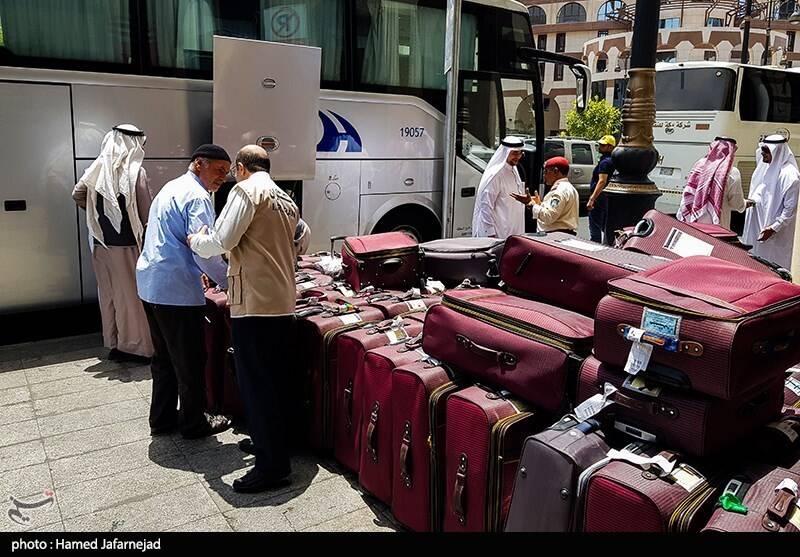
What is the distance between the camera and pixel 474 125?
9000 mm

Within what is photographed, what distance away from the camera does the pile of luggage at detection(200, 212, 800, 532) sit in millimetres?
2217

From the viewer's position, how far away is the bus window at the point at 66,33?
5906mm

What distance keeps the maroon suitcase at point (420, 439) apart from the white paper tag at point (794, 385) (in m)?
1.44

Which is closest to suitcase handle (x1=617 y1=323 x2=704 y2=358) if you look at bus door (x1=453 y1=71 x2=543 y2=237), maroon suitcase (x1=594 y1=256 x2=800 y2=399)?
maroon suitcase (x1=594 y1=256 x2=800 y2=399)

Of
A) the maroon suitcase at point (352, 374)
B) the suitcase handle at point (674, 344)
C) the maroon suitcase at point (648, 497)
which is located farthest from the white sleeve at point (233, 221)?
the maroon suitcase at point (648, 497)

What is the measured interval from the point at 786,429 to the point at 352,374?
218cm

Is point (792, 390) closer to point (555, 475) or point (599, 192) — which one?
point (555, 475)

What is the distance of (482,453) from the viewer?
2.87 m

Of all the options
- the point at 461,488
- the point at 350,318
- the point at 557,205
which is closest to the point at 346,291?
the point at 350,318

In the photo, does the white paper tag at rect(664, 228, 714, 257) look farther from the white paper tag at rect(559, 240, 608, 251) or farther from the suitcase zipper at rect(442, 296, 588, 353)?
the suitcase zipper at rect(442, 296, 588, 353)

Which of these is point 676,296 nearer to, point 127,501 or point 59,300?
point 127,501

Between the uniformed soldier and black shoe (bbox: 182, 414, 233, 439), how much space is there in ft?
10.4

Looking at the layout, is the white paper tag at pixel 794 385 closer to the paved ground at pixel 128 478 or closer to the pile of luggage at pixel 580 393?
the pile of luggage at pixel 580 393
